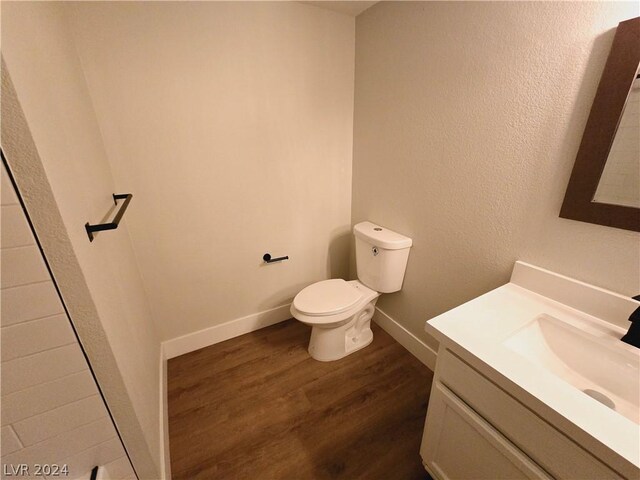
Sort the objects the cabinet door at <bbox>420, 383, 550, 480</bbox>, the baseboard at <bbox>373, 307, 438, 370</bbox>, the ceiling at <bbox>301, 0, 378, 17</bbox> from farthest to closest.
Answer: the baseboard at <bbox>373, 307, 438, 370</bbox>, the ceiling at <bbox>301, 0, 378, 17</bbox>, the cabinet door at <bbox>420, 383, 550, 480</bbox>

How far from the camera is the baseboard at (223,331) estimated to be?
171 centimetres

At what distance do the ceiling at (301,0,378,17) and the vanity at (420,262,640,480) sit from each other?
163 centimetres

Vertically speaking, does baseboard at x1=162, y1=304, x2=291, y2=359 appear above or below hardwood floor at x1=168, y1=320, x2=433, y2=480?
above

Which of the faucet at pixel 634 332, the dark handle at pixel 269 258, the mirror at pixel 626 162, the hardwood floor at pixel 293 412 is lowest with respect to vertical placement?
the hardwood floor at pixel 293 412

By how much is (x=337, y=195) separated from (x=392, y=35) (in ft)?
3.25

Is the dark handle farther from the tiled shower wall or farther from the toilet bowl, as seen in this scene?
the tiled shower wall

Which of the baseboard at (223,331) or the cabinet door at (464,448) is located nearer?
the cabinet door at (464,448)

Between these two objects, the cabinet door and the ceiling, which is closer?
the cabinet door

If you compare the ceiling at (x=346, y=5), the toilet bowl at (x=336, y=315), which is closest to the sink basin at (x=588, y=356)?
the toilet bowl at (x=336, y=315)

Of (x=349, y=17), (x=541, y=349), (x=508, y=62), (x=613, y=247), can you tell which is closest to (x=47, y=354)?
(x=541, y=349)

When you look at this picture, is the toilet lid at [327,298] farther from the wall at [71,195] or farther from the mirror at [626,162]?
the mirror at [626,162]

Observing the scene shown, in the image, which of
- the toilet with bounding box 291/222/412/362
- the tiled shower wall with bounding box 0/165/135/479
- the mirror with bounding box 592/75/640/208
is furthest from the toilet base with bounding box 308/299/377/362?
the mirror with bounding box 592/75/640/208

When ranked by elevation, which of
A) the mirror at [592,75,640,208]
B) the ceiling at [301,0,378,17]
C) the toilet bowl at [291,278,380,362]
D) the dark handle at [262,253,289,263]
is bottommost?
the toilet bowl at [291,278,380,362]

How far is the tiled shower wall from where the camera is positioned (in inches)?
20.7
